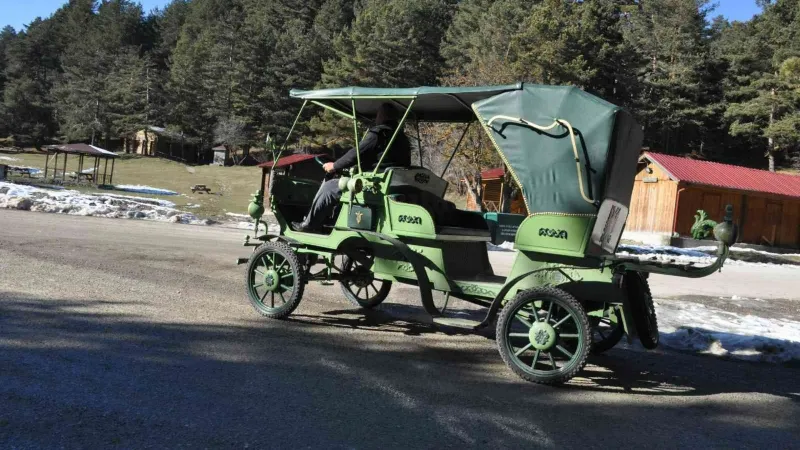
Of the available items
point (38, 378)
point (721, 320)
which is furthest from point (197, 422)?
Answer: point (721, 320)

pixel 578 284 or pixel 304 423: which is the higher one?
pixel 578 284

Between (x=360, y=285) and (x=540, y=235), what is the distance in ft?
9.52

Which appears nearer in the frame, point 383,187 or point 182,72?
point 383,187

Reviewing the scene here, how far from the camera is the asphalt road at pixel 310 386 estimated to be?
400 cm

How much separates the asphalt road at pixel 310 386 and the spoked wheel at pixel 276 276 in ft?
0.59

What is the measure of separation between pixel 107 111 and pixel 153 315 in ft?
314

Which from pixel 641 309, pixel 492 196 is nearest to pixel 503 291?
pixel 641 309

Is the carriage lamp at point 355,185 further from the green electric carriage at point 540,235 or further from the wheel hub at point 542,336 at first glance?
the wheel hub at point 542,336

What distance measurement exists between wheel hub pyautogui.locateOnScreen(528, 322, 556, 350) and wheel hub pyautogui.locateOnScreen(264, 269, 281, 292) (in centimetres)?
320

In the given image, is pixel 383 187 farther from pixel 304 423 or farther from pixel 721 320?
pixel 721 320

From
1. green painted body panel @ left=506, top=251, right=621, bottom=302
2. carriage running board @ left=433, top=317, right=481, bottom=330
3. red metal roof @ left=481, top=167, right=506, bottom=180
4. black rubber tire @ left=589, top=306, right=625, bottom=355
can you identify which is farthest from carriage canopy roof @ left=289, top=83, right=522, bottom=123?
red metal roof @ left=481, top=167, right=506, bottom=180

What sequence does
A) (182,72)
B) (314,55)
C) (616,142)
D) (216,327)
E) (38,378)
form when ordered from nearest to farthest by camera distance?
1. (38,378)
2. (616,142)
3. (216,327)
4. (314,55)
5. (182,72)

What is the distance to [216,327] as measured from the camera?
6578 millimetres

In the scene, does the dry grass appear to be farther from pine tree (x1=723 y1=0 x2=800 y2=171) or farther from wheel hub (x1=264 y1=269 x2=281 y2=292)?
pine tree (x1=723 y1=0 x2=800 y2=171)
